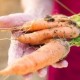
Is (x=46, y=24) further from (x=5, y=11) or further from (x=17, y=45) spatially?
(x=5, y=11)

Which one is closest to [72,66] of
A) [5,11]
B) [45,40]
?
[45,40]

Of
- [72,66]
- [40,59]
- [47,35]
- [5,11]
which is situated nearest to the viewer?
[40,59]

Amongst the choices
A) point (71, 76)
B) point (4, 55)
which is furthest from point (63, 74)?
point (4, 55)

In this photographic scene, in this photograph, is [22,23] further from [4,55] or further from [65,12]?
[4,55]

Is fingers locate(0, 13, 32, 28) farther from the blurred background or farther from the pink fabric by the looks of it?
the blurred background

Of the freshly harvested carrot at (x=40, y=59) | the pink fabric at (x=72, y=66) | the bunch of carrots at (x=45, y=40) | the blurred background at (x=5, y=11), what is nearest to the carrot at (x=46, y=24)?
the bunch of carrots at (x=45, y=40)

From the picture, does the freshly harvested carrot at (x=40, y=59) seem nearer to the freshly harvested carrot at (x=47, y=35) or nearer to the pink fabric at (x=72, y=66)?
the freshly harvested carrot at (x=47, y=35)

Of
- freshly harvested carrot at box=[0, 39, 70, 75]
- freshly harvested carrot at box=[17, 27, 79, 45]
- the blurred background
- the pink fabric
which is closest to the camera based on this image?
freshly harvested carrot at box=[0, 39, 70, 75]

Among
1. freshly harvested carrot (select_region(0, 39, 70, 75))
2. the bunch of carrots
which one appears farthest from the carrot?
freshly harvested carrot (select_region(0, 39, 70, 75))
